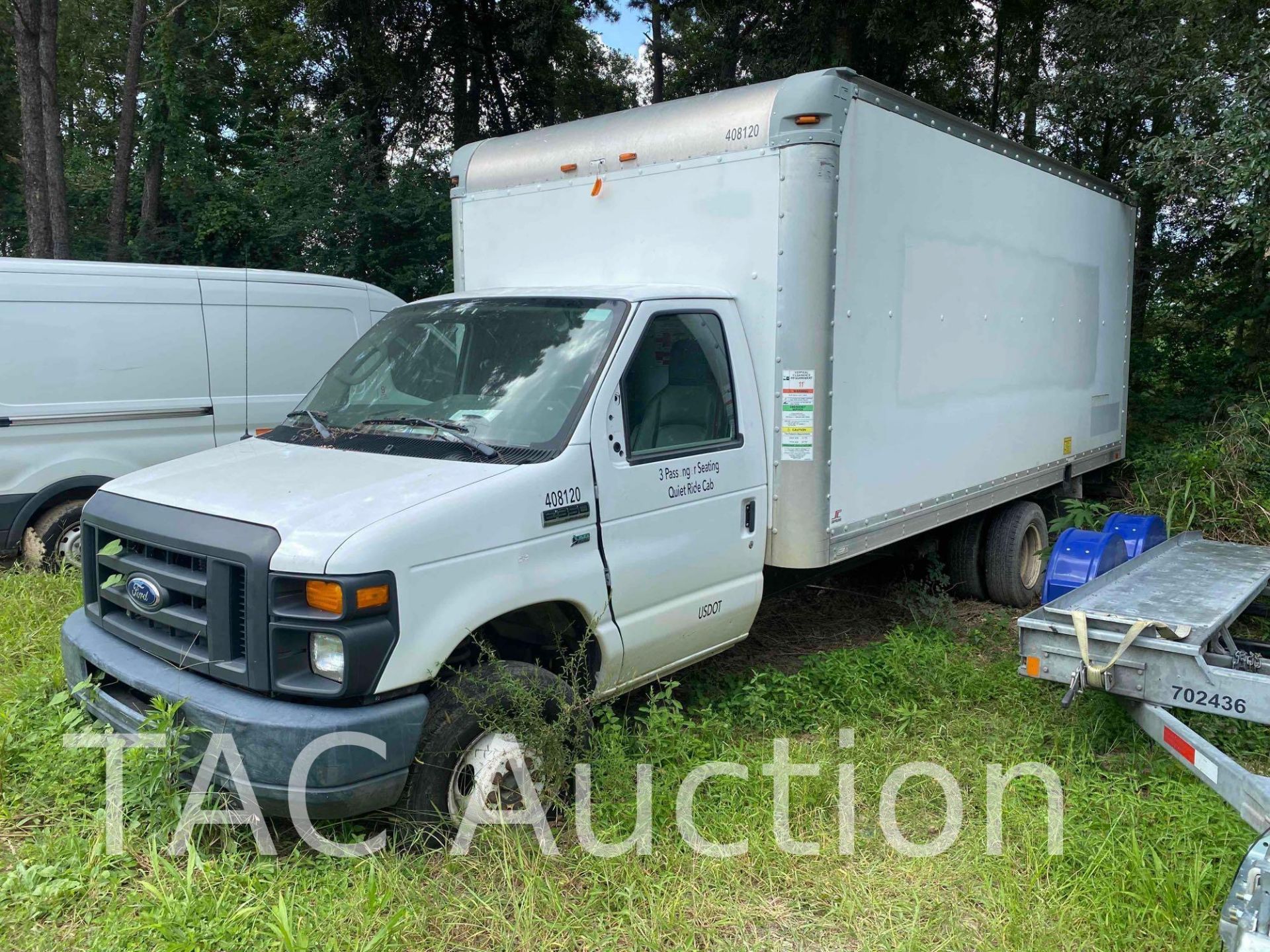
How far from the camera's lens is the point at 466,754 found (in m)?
3.71

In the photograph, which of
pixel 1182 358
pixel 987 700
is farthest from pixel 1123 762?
pixel 1182 358

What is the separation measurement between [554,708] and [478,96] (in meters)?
16.2

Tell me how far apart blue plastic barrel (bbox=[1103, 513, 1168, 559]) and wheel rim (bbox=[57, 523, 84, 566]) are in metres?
7.16

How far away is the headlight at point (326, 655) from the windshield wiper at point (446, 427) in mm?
965

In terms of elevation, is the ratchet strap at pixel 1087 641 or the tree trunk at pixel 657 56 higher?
the tree trunk at pixel 657 56

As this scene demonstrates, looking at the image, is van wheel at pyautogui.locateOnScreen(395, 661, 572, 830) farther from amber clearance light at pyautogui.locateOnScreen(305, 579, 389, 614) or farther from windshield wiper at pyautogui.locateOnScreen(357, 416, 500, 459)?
windshield wiper at pyautogui.locateOnScreen(357, 416, 500, 459)

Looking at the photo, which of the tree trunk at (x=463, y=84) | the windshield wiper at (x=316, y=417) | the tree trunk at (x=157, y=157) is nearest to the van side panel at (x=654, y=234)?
the windshield wiper at (x=316, y=417)

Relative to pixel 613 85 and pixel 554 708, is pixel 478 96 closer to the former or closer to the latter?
pixel 613 85

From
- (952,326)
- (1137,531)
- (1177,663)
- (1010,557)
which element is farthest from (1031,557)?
(1177,663)

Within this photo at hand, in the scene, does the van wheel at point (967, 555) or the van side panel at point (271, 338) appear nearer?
the van wheel at point (967, 555)

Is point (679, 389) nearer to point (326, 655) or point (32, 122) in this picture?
point (326, 655)

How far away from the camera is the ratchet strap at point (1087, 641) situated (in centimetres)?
414

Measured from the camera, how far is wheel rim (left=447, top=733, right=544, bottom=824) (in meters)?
3.70

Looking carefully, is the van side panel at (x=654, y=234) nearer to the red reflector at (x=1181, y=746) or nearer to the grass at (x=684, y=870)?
the grass at (x=684, y=870)
